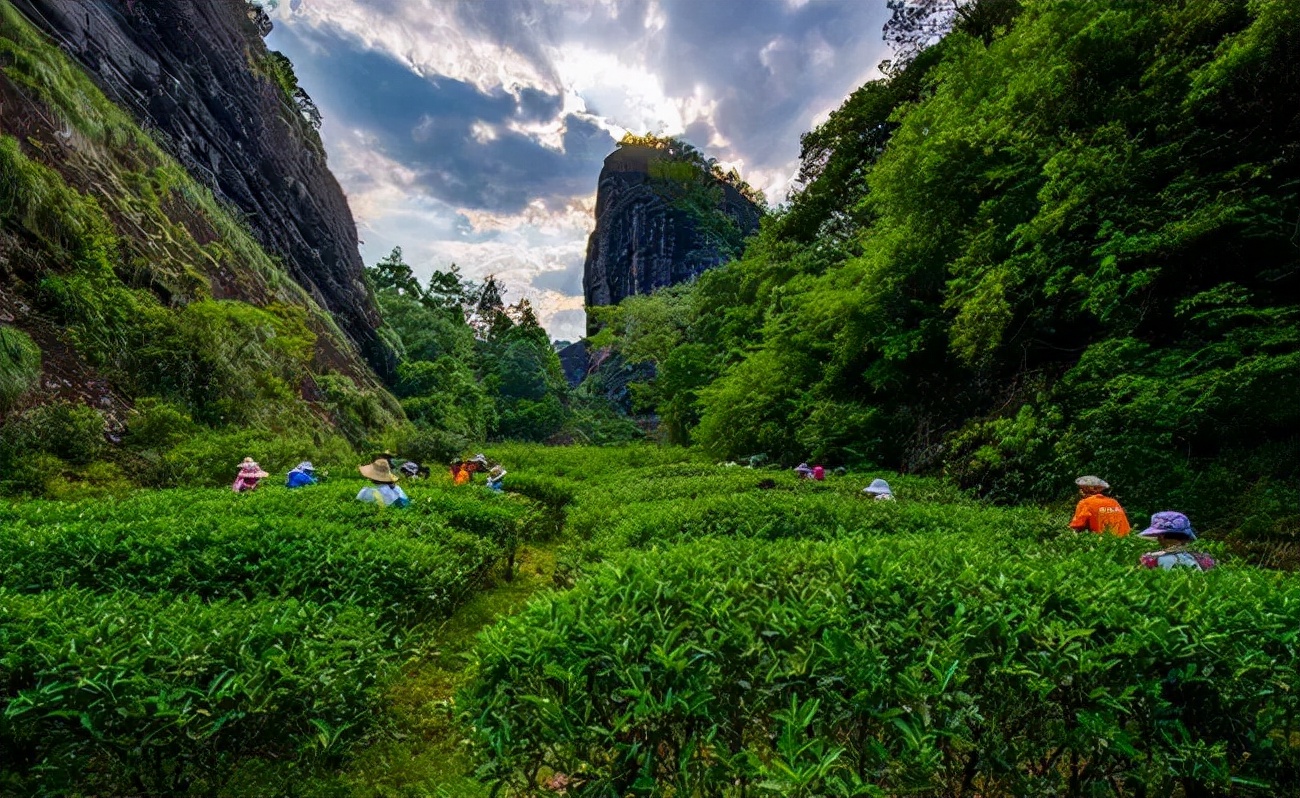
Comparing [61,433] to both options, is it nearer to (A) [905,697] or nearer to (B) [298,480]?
(B) [298,480]

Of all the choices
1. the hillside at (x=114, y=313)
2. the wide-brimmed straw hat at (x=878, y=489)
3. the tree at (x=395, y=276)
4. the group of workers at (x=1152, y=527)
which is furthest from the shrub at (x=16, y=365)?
the tree at (x=395, y=276)

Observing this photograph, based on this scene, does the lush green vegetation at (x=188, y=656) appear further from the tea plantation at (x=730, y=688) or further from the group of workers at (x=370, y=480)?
the group of workers at (x=370, y=480)

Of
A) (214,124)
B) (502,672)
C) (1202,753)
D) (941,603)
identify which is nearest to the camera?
(1202,753)

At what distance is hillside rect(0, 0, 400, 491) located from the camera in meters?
A: 8.34

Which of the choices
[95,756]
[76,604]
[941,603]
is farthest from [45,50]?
[941,603]

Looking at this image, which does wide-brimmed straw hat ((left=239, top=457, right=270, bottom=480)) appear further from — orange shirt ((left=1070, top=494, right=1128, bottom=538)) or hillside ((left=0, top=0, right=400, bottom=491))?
orange shirt ((left=1070, top=494, right=1128, bottom=538))

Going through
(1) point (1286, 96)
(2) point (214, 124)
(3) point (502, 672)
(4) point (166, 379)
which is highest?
(2) point (214, 124)

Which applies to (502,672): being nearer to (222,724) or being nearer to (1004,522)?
(222,724)

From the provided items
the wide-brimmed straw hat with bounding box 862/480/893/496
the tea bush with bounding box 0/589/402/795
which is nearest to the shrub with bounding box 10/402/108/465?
the tea bush with bounding box 0/589/402/795

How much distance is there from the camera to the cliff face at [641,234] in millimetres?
53812

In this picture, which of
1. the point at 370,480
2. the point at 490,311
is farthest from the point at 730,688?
the point at 490,311

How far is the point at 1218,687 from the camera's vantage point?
2.02 metres

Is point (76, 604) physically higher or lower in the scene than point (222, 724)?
higher

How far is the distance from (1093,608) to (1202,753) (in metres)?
0.51
